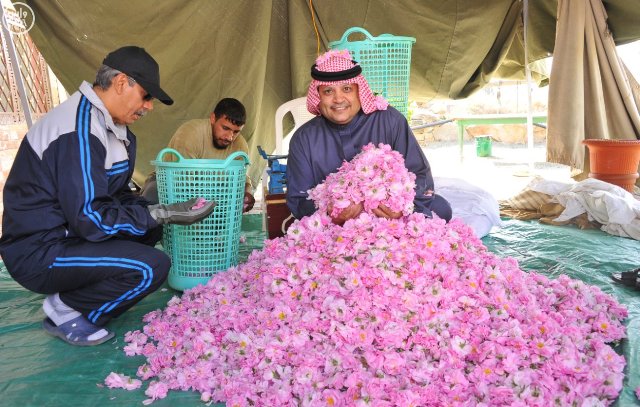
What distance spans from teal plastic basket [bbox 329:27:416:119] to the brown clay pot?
195 centimetres

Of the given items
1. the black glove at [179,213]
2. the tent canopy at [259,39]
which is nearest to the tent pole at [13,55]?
the tent canopy at [259,39]

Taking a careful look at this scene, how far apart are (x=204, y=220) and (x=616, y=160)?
11.3 ft

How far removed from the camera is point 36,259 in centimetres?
209

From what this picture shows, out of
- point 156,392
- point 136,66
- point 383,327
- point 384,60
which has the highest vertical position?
point 384,60

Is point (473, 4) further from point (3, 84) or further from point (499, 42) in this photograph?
point (3, 84)

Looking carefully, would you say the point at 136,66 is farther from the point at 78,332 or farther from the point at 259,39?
the point at 259,39

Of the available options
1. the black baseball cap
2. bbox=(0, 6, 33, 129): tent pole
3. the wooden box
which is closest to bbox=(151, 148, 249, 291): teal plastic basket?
the wooden box

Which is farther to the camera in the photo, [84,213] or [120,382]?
[84,213]

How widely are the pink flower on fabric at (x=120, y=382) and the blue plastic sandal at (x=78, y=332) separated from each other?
15.6 inches

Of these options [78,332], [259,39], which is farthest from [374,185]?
[259,39]

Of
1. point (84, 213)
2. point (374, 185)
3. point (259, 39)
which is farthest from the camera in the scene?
point (259, 39)

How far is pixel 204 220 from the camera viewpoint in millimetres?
2744

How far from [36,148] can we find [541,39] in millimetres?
4639

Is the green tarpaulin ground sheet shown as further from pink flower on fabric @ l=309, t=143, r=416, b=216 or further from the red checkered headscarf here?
the red checkered headscarf
